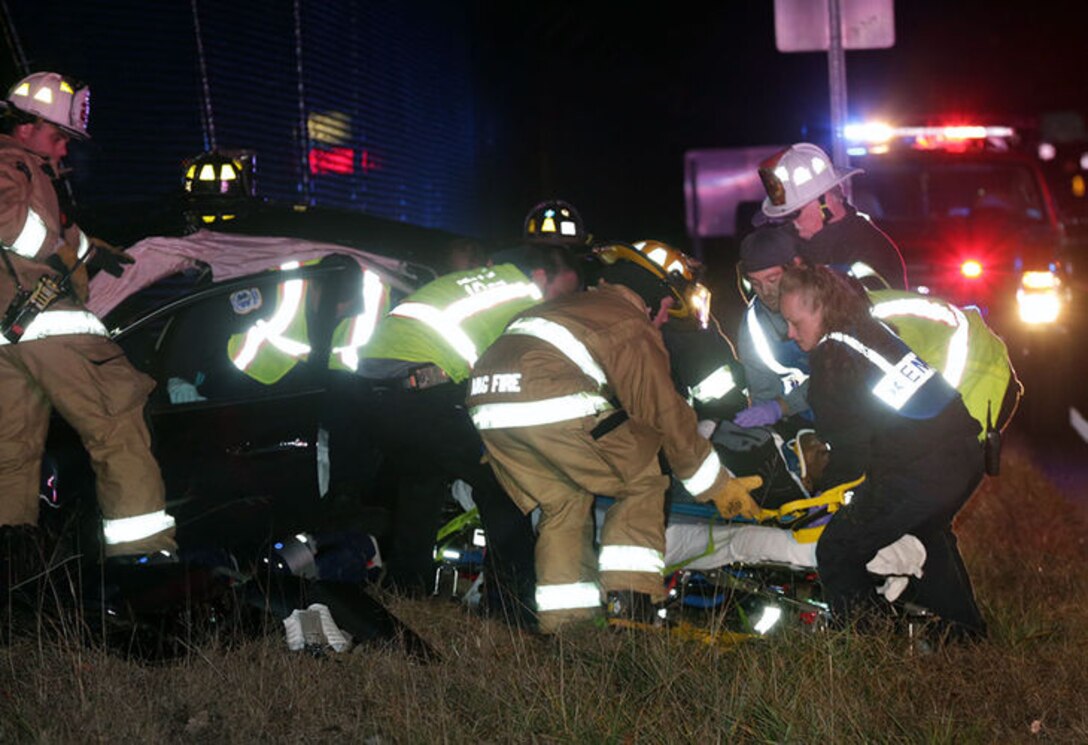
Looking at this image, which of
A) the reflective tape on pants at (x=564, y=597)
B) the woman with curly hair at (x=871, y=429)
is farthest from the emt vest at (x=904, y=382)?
the reflective tape on pants at (x=564, y=597)

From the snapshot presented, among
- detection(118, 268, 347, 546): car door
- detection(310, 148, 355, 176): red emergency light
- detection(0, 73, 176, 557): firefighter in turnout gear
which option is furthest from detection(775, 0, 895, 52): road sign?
detection(310, 148, 355, 176): red emergency light

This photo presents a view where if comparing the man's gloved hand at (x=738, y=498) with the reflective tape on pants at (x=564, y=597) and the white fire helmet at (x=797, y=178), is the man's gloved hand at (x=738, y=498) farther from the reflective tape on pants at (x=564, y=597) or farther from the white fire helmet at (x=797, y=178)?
the white fire helmet at (x=797, y=178)

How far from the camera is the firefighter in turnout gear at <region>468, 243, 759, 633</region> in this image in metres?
5.10

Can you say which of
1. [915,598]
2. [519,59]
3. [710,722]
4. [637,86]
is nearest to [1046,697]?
[915,598]

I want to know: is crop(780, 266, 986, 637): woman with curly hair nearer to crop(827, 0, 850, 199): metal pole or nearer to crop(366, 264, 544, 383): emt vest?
crop(366, 264, 544, 383): emt vest

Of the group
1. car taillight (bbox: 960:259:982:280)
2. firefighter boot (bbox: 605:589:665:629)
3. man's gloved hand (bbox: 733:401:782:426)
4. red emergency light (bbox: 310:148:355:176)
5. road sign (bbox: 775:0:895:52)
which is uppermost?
road sign (bbox: 775:0:895:52)

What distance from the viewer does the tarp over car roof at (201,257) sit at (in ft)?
19.1

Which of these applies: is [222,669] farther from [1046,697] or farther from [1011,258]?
[1011,258]

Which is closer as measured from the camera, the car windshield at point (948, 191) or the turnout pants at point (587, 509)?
the turnout pants at point (587, 509)

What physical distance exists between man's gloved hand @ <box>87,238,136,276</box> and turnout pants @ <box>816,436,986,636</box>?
273cm

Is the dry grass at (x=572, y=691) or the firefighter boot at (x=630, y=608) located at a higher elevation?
the firefighter boot at (x=630, y=608)

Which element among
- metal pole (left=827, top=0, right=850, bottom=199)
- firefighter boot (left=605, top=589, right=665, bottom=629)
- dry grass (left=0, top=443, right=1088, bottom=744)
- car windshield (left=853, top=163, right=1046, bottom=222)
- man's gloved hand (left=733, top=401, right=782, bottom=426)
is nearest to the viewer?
dry grass (left=0, top=443, right=1088, bottom=744)

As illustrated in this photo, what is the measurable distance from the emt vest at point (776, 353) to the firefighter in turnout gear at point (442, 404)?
80cm

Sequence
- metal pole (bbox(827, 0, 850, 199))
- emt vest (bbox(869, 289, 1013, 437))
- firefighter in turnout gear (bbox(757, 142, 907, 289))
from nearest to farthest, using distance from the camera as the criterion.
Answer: emt vest (bbox(869, 289, 1013, 437)), firefighter in turnout gear (bbox(757, 142, 907, 289)), metal pole (bbox(827, 0, 850, 199))
